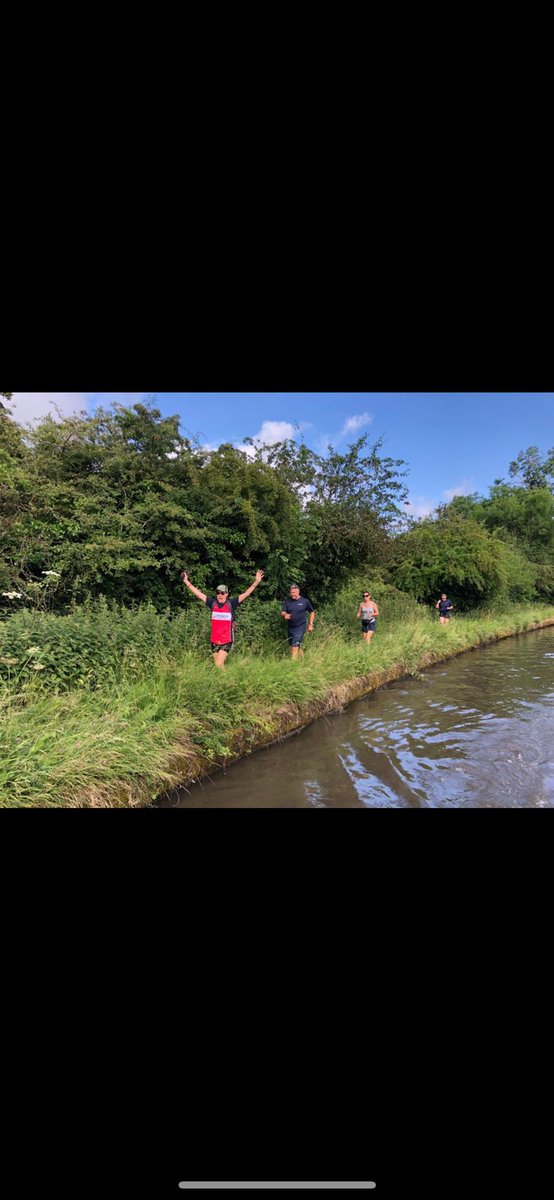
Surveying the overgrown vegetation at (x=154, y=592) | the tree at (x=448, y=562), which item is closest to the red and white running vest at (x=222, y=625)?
the overgrown vegetation at (x=154, y=592)

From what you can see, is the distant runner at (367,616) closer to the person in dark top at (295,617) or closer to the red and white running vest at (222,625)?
the person in dark top at (295,617)

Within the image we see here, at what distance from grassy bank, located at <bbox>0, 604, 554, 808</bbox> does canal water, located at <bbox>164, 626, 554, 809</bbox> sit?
260 mm

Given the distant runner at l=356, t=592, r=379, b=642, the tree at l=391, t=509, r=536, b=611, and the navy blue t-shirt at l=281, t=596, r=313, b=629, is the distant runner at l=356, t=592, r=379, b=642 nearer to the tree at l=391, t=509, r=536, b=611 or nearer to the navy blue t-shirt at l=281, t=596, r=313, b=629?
the navy blue t-shirt at l=281, t=596, r=313, b=629

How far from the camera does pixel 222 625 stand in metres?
5.21

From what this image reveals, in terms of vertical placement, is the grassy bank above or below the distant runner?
below

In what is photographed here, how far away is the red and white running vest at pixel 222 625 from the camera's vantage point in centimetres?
520

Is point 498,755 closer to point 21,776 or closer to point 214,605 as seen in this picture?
point 214,605

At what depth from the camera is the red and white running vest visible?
5.20 m

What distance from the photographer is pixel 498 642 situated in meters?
13.5

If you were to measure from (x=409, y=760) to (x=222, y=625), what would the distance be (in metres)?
2.69

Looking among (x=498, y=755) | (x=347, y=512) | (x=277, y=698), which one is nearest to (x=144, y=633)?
(x=277, y=698)

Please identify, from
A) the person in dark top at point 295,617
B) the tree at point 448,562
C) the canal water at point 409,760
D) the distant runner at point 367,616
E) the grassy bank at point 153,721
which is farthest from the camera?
the tree at point 448,562

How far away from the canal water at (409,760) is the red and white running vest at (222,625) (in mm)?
1528

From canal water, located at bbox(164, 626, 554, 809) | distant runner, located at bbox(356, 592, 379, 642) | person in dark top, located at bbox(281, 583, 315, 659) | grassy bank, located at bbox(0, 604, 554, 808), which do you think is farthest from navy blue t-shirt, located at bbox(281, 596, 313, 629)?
distant runner, located at bbox(356, 592, 379, 642)
